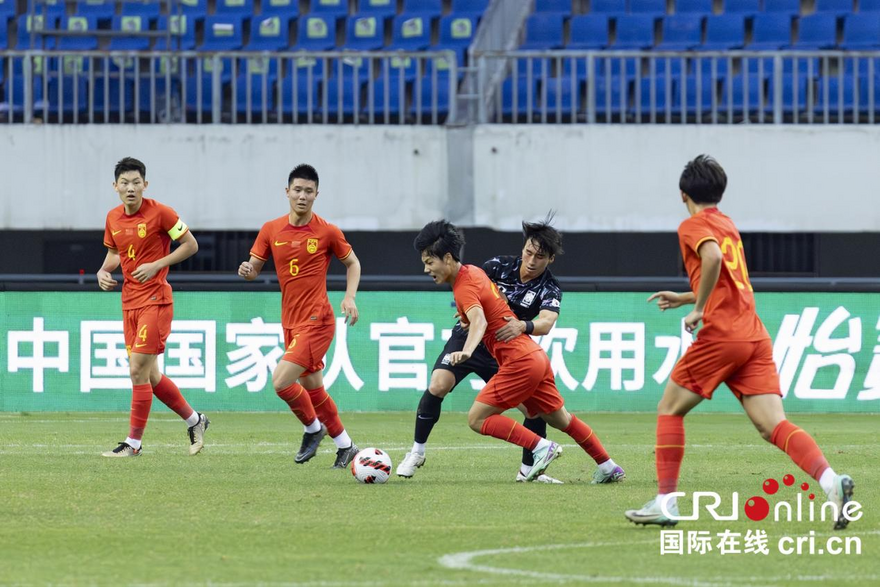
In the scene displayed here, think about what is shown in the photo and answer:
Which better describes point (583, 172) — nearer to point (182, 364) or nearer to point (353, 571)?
point (182, 364)

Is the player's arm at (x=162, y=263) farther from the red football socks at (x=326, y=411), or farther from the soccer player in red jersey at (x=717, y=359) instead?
the soccer player in red jersey at (x=717, y=359)

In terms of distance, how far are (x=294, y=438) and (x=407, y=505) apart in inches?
200

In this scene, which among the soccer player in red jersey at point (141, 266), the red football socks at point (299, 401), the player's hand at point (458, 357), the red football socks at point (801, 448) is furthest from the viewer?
the soccer player in red jersey at point (141, 266)

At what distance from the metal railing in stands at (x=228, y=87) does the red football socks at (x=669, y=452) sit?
12.7 meters

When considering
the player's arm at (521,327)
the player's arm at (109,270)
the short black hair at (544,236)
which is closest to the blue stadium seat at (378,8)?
the player's arm at (109,270)

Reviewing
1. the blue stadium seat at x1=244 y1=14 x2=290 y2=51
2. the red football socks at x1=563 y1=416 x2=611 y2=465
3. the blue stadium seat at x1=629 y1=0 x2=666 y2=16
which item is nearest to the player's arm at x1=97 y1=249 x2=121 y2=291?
the red football socks at x1=563 y1=416 x2=611 y2=465

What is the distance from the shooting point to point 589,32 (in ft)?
69.1

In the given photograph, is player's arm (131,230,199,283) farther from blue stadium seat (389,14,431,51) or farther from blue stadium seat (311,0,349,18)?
blue stadium seat (311,0,349,18)

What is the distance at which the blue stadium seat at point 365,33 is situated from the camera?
21000mm

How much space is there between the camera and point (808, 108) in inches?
769

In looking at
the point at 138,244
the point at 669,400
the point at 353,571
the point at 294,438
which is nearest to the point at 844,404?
the point at 294,438

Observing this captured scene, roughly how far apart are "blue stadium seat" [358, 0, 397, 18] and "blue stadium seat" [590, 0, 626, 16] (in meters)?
2.84

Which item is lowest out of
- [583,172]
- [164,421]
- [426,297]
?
[164,421]

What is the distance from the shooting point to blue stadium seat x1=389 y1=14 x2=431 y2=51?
20969 mm
